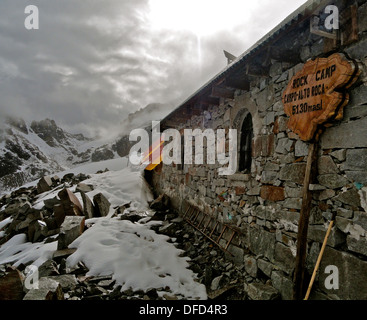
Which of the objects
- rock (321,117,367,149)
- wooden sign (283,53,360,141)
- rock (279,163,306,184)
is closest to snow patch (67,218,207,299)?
rock (279,163,306,184)

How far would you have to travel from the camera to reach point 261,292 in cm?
331

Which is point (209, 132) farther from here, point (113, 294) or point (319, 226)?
point (113, 294)

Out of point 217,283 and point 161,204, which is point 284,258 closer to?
point 217,283

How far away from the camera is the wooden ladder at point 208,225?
4.93 meters

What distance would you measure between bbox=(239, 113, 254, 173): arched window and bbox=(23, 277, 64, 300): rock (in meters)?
4.07

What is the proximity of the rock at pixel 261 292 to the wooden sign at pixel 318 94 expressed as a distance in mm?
2355

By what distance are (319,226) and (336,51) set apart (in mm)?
2224

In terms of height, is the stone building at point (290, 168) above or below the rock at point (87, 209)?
above

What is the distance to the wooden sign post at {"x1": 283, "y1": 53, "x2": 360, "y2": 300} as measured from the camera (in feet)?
8.27

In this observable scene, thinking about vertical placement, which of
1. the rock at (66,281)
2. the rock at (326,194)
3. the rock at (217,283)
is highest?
the rock at (326,194)

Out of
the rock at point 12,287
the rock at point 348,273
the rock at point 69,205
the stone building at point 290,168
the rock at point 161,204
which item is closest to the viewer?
the rock at point 348,273

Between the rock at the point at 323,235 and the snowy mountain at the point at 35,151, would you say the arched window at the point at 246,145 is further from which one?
the snowy mountain at the point at 35,151

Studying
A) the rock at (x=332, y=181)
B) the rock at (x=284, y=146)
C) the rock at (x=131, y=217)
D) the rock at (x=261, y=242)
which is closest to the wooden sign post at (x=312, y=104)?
the rock at (x=332, y=181)
